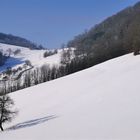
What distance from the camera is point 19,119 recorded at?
64.9m

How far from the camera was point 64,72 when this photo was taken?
19188 centimetres

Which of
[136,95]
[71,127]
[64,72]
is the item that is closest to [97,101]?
[136,95]

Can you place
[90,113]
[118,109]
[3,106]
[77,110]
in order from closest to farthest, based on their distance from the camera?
[118,109]
[90,113]
[77,110]
[3,106]

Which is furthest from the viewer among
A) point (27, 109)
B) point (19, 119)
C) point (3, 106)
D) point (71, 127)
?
point (27, 109)

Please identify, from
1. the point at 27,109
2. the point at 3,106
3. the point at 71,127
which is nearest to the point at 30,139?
the point at 71,127

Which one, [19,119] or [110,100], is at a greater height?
[110,100]

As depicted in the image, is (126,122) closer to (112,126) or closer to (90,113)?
(112,126)

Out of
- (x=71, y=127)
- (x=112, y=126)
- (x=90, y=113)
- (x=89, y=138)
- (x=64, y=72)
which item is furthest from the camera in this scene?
(x=64, y=72)

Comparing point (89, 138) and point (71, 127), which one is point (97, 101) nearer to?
Answer: point (71, 127)

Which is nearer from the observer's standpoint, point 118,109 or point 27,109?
point 118,109

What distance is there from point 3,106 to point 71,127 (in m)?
25.1

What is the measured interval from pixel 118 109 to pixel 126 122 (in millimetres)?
8293

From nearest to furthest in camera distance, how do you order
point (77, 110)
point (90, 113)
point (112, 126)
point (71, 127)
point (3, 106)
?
1. point (112, 126)
2. point (71, 127)
3. point (90, 113)
4. point (77, 110)
5. point (3, 106)

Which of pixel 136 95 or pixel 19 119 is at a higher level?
pixel 136 95
